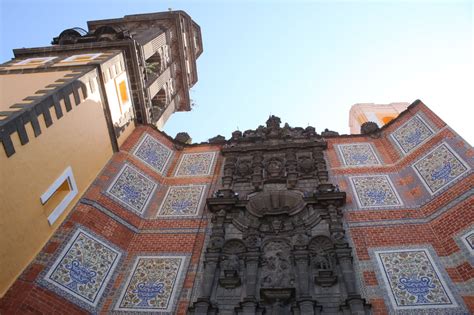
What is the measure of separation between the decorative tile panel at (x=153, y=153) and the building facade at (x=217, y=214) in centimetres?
4

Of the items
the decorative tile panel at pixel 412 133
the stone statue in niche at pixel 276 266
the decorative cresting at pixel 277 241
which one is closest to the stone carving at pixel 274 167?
the decorative cresting at pixel 277 241

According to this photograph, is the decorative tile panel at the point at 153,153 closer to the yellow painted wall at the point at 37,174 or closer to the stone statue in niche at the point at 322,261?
the yellow painted wall at the point at 37,174

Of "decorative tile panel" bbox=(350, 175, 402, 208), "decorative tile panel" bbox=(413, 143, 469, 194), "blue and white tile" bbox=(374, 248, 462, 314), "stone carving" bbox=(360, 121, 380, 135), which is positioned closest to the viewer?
"blue and white tile" bbox=(374, 248, 462, 314)

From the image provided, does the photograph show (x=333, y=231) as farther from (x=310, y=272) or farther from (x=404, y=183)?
(x=404, y=183)

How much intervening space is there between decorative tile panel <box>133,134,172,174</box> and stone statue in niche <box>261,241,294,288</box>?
164 inches

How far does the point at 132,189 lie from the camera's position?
30.1ft

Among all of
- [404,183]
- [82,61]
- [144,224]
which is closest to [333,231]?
[404,183]

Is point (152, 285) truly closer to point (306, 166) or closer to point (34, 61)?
point (306, 166)

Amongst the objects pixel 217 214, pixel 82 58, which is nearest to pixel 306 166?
pixel 217 214

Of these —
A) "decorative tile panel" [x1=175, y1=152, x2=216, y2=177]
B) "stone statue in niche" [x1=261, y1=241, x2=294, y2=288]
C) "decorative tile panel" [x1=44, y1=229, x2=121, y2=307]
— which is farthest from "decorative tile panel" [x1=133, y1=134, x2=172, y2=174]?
"stone statue in niche" [x1=261, y1=241, x2=294, y2=288]

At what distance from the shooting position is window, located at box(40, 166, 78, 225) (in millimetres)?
7172

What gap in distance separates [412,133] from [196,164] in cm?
568

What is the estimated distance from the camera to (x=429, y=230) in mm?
7297

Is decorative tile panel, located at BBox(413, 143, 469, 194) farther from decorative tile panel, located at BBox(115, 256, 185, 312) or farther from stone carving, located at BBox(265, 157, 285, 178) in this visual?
decorative tile panel, located at BBox(115, 256, 185, 312)
